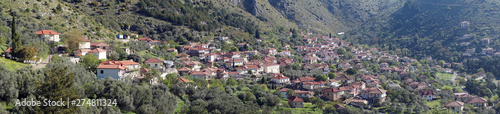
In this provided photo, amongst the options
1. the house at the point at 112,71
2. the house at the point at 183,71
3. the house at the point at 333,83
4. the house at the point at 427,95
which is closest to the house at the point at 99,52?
the house at the point at 112,71

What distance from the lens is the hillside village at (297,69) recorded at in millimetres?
34250

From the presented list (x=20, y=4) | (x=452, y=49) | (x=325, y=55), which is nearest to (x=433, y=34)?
(x=452, y=49)

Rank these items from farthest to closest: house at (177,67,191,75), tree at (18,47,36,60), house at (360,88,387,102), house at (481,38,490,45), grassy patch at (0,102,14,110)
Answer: house at (481,38,490,45)
house at (360,88,387,102)
house at (177,67,191,75)
tree at (18,47,36,60)
grassy patch at (0,102,14,110)

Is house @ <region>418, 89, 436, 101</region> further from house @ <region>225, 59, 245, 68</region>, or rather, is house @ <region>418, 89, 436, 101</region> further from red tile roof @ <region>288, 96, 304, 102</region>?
house @ <region>225, 59, 245, 68</region>

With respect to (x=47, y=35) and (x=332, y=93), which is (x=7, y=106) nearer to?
(x=47, y=35)

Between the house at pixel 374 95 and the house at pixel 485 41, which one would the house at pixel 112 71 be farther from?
the house at pixel 485 41

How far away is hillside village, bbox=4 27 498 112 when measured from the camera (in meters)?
34.2

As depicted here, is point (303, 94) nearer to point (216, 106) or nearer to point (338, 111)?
point (338, 111)

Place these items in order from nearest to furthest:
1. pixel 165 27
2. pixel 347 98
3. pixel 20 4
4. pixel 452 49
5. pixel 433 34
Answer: pixel 20 4, pixel 347 98, pixel 165 27, pixel 452 49, pixel 433 34

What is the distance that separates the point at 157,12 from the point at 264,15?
4119cm

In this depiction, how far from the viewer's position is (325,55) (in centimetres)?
7944

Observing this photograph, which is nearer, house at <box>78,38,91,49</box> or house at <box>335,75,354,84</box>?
house at <box>78,38,91,49</box>

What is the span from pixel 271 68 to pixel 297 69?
216 inches

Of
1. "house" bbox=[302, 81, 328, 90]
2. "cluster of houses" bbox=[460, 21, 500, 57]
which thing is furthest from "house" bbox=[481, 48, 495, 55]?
"house" bbox=[302, 81, 328, 90]
